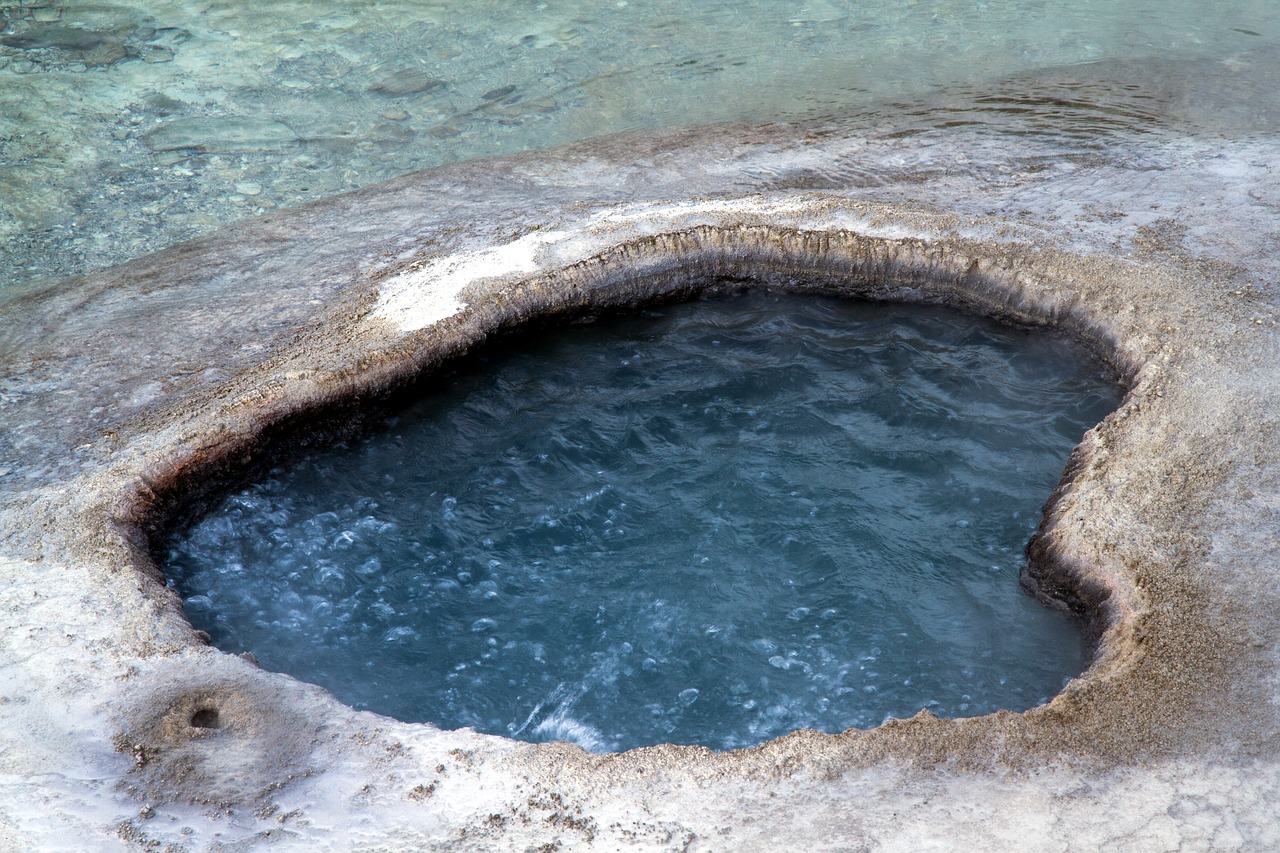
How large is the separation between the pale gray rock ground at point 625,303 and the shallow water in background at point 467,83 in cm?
68

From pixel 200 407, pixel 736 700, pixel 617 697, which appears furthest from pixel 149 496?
pixel 736 700

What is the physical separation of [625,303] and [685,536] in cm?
166

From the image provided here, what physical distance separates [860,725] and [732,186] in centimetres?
384

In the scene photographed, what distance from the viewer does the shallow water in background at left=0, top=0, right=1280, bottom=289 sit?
24.0ft

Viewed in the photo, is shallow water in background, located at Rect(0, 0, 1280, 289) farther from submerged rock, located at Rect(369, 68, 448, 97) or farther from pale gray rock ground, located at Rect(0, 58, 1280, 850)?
pale gray rock ground, located at Rect(0, 58, 1280, 850)

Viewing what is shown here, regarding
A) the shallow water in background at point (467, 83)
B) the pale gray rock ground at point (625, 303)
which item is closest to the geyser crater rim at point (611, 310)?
the pale gray rock ground at point (625, 303)

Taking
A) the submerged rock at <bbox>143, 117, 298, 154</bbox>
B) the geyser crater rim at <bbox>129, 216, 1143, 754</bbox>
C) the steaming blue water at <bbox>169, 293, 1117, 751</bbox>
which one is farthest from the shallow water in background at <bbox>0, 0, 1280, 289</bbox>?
the steaming blue water at <bbox>169, 293, 1117, 751</bbox>

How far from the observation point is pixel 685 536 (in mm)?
4465

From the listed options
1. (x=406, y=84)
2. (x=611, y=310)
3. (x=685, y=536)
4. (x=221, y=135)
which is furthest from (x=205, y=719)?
(x=406, y=84)

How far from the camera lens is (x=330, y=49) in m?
9.38

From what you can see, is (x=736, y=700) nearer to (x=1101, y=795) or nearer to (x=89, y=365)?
(x=1101, y=795)

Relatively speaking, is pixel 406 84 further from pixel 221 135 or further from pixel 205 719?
pixel 205 719

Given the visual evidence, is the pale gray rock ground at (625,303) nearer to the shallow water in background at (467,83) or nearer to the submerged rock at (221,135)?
the shallow water in background at (467,83)

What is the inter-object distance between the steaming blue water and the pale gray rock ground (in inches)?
Answer: 9.5
